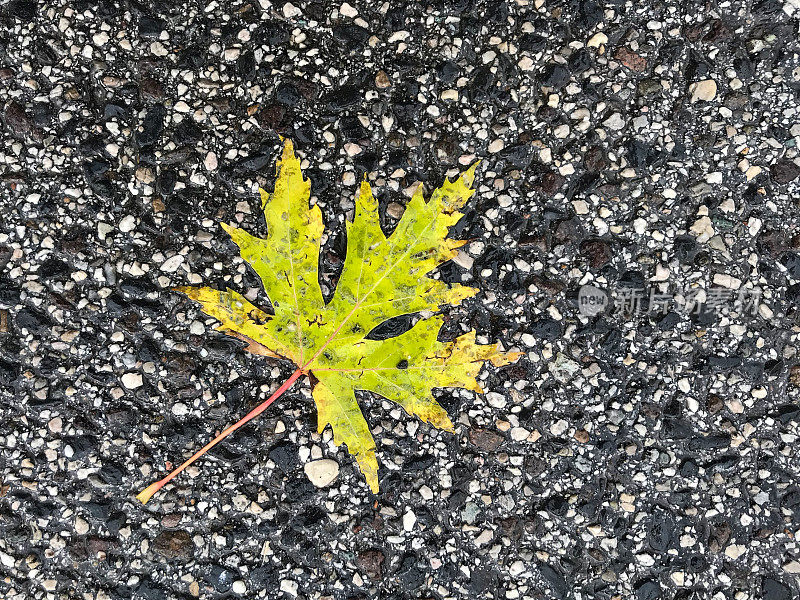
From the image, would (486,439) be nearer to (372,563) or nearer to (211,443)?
(372,563)

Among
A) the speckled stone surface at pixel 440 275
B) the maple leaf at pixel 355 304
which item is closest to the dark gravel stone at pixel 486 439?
the speckled stone surface at pixel 440 275

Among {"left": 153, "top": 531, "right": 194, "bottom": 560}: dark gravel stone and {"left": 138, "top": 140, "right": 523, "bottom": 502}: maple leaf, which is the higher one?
{"left": 138, "top": 140, "right": 523, "bottom": 502}: maple leaf

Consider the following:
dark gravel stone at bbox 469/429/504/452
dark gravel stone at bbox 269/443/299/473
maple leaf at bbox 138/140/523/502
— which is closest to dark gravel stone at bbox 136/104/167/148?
maple leaf at bbox 138/140/523/502

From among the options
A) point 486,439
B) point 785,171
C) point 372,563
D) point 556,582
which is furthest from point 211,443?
point 785,171

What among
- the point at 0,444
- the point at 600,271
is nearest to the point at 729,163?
the point at 600,271

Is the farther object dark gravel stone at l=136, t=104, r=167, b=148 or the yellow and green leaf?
dark gravel stone at l=136, t=104, r=167, b=148

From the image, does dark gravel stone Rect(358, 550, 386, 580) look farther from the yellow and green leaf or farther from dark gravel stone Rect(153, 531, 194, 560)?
dark gravel stone Rect(153, 531, 194, 560)

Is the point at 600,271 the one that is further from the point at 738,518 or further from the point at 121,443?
the point at 121,443
